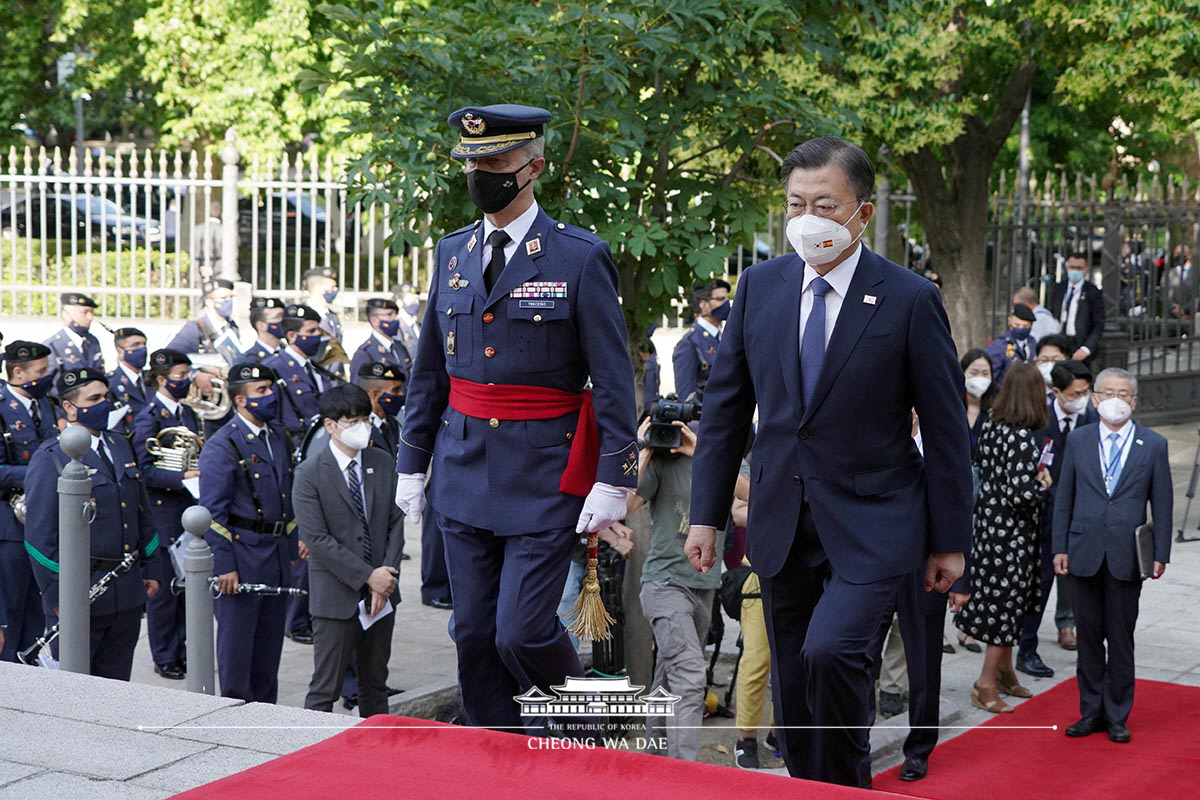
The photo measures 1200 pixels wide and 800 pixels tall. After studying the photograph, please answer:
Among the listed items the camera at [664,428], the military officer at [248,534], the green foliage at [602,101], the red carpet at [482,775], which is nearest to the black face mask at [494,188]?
the red carpet at [482,775]

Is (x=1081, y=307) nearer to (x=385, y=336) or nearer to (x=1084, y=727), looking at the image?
(x=385, y=336)

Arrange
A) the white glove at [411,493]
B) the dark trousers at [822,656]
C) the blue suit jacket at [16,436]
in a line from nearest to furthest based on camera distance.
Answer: the dark trousers at [822,656]
the white glove at [411,493]
the blue suit jacket at [16,436]

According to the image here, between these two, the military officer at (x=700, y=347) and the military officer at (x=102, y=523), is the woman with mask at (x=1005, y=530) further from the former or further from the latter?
the military officer at (x=102, y=523)

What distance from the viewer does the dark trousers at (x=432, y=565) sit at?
846 centimetres

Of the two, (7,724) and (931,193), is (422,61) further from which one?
(931,193)

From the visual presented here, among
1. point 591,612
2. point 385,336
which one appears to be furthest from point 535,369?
point 385,336

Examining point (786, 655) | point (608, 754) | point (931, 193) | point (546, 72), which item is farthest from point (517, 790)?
point (931, 193)

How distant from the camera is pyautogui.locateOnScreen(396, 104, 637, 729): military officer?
4.88m

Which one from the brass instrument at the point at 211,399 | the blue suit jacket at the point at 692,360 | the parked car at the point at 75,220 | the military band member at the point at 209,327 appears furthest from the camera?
the parked car at the point at 75,220

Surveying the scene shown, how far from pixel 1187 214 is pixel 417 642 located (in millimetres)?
12958

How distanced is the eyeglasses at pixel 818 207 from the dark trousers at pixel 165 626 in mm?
5735

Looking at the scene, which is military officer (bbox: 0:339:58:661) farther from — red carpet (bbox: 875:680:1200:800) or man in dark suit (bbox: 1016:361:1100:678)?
man in dark suit (bbox: 1016:361:1100:678)

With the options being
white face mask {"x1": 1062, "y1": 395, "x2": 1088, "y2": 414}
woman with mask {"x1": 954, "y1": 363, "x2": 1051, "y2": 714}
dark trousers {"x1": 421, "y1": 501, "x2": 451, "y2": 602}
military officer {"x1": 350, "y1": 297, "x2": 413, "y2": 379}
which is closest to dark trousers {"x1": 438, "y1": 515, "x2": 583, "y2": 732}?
dark trousers {"x1": 421, "y1": 501, "x2": 451, "y2": 602}

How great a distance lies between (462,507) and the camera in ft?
16.3
